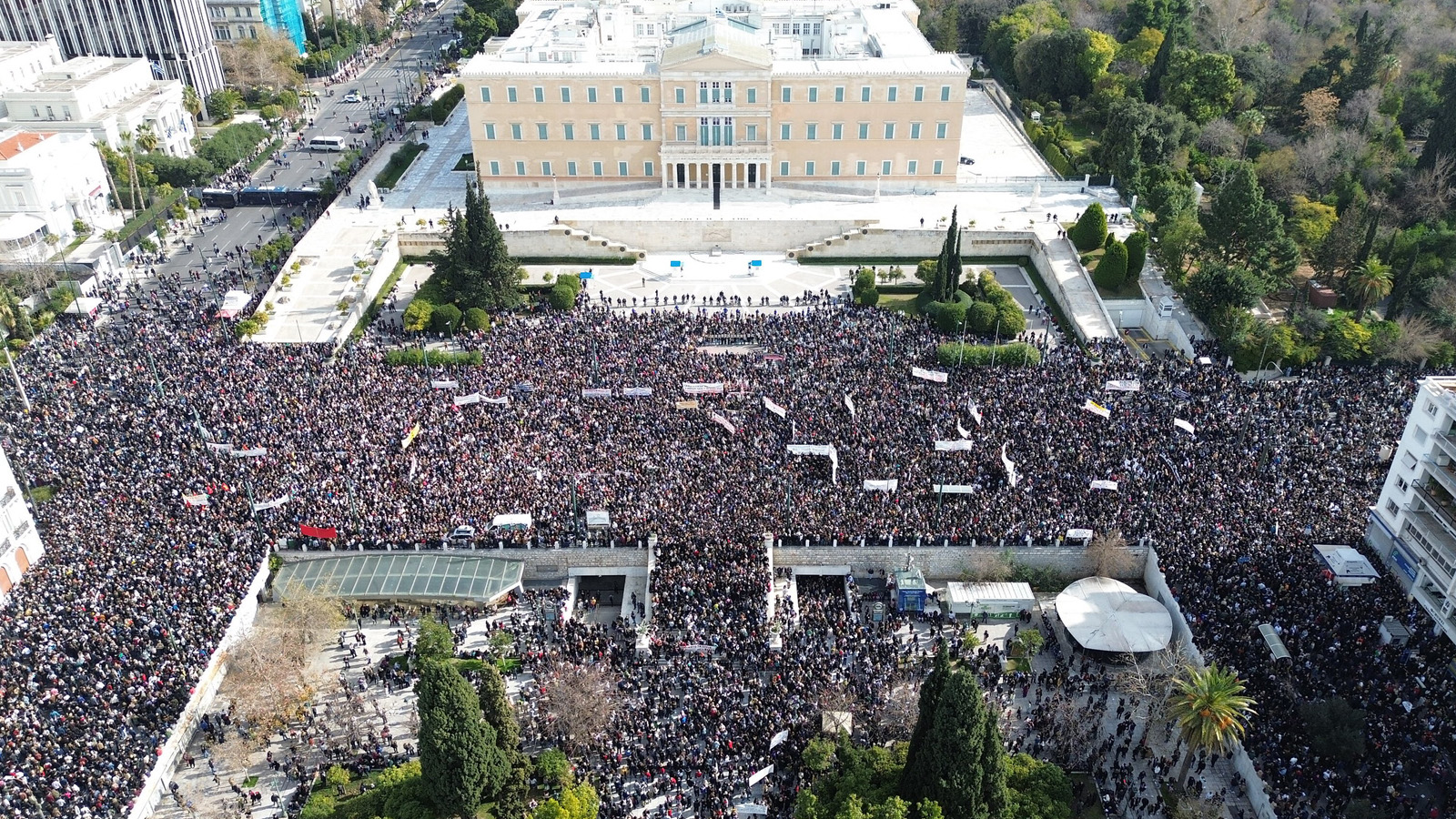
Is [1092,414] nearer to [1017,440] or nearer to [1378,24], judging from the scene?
[1017,440]

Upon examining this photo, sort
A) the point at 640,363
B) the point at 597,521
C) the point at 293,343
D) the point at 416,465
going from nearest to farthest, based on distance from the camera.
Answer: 1. the point at 597,521
2. the point at 416,465
3. the point at 640,363
4. the point at 293,343

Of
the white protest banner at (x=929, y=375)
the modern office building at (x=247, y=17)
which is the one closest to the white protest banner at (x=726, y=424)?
the white protest banner at (x=929, y=375)

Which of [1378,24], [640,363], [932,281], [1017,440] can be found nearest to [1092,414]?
[1017,440]

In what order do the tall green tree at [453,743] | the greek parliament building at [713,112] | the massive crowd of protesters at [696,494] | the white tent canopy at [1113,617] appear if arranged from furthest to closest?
1. the greek parliament building at [713,112]
2. the white tent canopy at [1113,617]
3. the massive crowd of protesters at [696,494]
4. the tall green tree at [453,743]

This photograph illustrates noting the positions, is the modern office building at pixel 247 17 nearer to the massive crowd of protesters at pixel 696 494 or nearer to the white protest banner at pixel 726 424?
the massive crowd of protesters at pixel 696 494

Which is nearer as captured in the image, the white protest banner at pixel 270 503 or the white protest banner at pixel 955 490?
the white protest banner at pixel 270 503

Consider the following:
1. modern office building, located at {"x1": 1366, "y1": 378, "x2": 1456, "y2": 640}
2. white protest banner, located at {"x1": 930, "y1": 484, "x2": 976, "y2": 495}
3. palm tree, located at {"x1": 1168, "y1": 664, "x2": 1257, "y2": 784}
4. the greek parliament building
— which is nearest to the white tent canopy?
palm tree, located at {"x1": 1168, "y1": 664, "x2": 1257, "y2": 784}

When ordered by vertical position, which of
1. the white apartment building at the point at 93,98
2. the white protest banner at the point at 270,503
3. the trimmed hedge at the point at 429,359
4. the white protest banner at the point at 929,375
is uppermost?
the white apartment building at the point at 93,98
